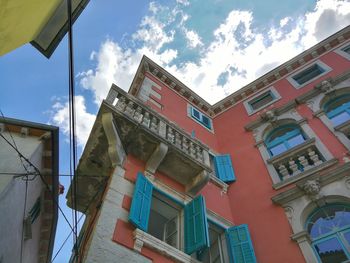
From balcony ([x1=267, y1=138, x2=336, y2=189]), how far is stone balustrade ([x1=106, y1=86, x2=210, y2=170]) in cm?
282

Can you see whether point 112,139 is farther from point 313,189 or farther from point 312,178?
point 312,178

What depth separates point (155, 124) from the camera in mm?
9070

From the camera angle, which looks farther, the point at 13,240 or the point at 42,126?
the point at 42,126

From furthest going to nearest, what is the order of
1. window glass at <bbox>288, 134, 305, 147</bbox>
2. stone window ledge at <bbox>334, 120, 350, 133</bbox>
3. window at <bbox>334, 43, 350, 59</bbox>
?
window at <bbox>334, 43, 350, 59</bbox>
window glass at <bbox>288, 134, 305, 147</bbox>
stone window ledge at <bbox>334, 120, 350, 133</bbox>

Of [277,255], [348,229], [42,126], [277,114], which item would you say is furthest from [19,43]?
[277,114]

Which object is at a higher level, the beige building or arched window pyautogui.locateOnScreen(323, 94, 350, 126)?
arched window pyautogui.locateOnScreen(323, 94, 350, 126)

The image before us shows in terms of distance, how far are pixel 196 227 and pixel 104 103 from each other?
4.07 meters

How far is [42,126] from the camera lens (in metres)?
9.78

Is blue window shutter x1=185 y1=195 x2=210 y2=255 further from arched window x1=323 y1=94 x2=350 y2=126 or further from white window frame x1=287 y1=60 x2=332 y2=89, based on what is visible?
white window frame x1=287 y1=60 x2=332 y2=89

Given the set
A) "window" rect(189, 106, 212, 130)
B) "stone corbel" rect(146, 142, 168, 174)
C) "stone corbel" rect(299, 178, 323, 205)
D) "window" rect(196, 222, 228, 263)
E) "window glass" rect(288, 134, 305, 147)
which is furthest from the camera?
"window" rect(189, 106, 212, 130)

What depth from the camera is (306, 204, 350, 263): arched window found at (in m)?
7.15

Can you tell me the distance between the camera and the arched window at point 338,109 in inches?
421

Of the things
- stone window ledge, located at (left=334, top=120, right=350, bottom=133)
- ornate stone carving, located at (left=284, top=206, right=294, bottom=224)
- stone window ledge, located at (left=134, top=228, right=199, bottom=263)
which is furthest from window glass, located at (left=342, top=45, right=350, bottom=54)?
stone window ledge, located at (left=134, top=228, right=199, bottom=263)

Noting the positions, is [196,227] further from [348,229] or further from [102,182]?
[348,229]
